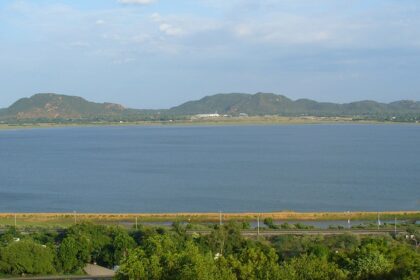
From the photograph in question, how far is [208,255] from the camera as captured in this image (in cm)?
863

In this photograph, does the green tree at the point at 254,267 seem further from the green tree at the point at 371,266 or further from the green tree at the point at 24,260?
the green tree at the point at 24,260

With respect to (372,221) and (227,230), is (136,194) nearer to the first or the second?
(372,221)

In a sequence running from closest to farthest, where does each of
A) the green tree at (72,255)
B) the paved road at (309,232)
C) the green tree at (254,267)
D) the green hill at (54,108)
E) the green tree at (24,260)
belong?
the green tree at (254,267) < the green tree at (24,260) < the green tree at (72,255) < the paved road at (309,232) < the green hill at (54,108)

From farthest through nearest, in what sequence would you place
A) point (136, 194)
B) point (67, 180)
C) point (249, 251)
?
point (67, 180) → point (136, 194) → point (249, 251)

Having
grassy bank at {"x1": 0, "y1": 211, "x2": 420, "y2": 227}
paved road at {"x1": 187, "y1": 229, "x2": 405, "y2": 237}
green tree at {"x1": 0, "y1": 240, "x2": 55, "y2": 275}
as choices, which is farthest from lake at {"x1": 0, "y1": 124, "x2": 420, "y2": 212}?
green tree at {"x1": 0, "y1": 240, "x2": 55, "y2": 275}

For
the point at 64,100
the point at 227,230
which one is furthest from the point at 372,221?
the point at 64,100

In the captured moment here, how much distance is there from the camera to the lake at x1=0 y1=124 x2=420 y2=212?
2172 centimetres

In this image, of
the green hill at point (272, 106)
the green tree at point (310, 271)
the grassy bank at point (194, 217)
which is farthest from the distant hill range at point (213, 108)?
the green tree at point (310, 271)

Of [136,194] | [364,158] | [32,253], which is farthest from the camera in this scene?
[364,158]

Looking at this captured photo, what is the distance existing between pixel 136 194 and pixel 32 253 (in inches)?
518

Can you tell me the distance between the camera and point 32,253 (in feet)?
35.2

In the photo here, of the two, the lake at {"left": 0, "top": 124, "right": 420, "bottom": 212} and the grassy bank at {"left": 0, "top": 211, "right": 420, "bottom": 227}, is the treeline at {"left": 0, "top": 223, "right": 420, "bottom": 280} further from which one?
the lake at {"left": 0, "top": 124, "right": 420, "bottom": 212}

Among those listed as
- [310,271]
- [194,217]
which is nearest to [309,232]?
[194,217]

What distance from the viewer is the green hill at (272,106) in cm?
12575
